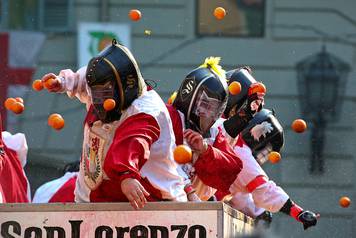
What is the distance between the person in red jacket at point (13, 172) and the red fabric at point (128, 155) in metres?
1.78

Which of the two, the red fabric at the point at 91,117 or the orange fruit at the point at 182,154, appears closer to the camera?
the orange fruit at the point at 182,154

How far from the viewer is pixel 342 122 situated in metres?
17.0

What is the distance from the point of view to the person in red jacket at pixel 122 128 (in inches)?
271

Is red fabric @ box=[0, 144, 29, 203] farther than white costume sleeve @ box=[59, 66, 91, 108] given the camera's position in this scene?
Yes

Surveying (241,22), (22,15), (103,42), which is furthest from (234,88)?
(22,15)

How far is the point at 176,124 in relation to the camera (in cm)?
741

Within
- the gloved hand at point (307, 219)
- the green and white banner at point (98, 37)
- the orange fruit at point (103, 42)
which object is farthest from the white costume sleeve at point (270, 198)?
the green and white banner at point (98, 37)

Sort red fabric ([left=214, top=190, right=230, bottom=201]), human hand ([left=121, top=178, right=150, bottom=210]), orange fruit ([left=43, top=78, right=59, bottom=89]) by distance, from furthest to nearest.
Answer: red fabric ([left=214, top=190, right=230, bottom=201]) → orange fruit ([left=43, top=78, right=59, bottom=89]) → human hand ([left=121, top=178, right=150, bottom=210])

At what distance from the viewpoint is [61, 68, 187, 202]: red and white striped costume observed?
6824 millimetres

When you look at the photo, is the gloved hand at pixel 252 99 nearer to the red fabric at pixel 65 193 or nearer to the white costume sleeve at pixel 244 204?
the white costume sleeve at pixel 244 204

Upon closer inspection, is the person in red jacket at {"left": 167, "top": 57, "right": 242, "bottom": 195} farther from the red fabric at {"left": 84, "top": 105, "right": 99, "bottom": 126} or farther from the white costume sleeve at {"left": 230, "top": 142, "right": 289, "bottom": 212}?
the white costume sleeve at {"left": 230, "top": 142, "right": 289, "bottom": 212}

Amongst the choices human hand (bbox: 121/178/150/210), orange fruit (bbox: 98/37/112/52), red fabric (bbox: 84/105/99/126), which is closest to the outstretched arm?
red fabric (bbox: 84/105/99/126)

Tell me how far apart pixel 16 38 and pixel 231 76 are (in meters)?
8.60

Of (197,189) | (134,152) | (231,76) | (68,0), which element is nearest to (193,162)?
(197,189)
